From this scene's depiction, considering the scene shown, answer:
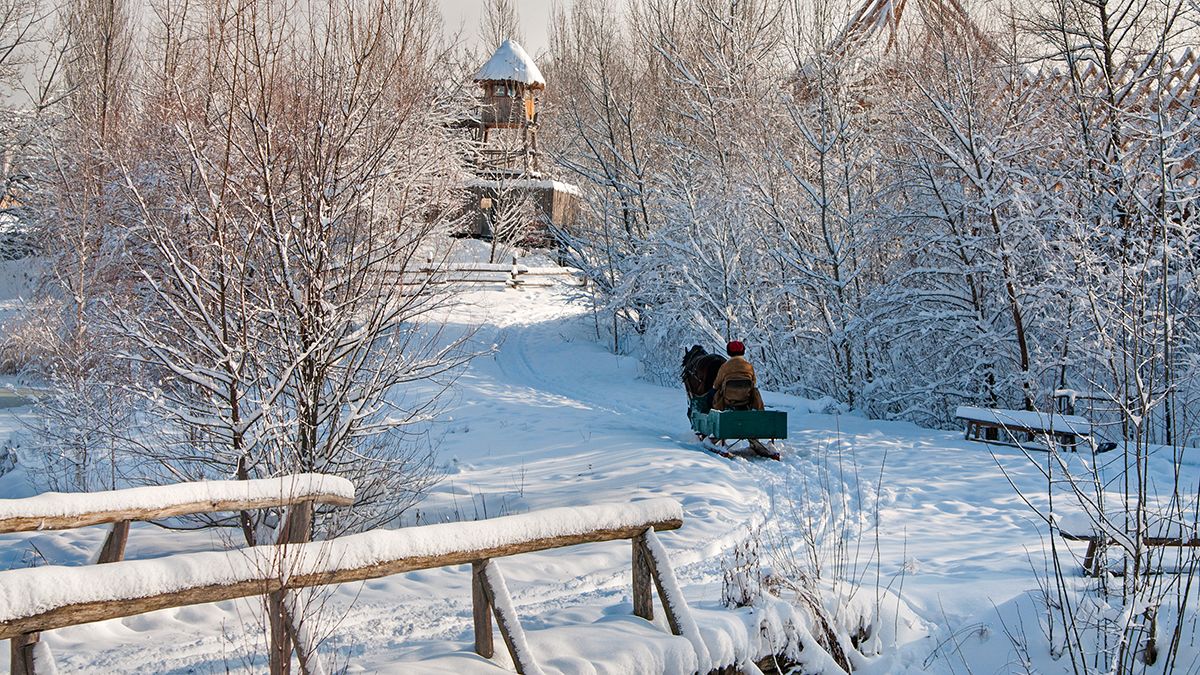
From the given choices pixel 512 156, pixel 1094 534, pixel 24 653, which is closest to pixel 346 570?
pixel 24 653

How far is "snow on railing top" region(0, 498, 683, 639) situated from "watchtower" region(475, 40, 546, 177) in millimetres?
30471

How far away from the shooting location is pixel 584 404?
1659cm

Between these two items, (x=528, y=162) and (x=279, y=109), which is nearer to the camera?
(x=279, y=109)

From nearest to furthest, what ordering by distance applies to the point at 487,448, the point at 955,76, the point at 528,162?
the point at 487,448 < the point at 955,76 < the point at 528,162

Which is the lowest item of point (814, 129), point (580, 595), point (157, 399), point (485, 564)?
point (580, 595)

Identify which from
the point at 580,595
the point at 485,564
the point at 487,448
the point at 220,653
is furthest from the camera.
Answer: the point at 487,448

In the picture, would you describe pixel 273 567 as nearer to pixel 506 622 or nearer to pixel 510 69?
pixel 506 622

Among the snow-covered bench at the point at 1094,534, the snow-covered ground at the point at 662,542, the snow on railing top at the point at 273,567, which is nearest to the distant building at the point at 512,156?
the snow-covered ground at the point at 662,542

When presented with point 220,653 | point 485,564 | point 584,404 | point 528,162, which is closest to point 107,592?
point 485,564

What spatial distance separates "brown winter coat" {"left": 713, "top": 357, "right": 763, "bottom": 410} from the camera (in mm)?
11219

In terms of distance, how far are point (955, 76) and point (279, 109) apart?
10.3 meters

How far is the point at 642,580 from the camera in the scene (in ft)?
15.5

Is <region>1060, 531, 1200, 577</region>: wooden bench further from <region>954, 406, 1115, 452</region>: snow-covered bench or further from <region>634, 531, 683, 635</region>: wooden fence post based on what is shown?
<region>954, 406, 1115, 452</region>: snow-covered bench

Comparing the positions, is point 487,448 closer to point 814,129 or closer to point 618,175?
point 814,129
